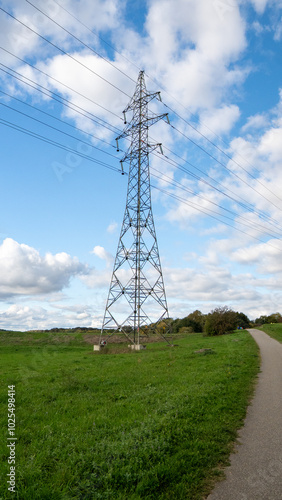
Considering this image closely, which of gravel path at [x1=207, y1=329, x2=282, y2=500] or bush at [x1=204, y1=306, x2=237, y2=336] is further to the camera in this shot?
bush at [x1=204, y1=306, x2=237, y2=336]

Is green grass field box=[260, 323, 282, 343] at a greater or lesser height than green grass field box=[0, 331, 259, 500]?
lesser

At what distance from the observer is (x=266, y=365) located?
17.1 m

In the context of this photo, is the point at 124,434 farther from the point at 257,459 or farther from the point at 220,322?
the point at 220,322

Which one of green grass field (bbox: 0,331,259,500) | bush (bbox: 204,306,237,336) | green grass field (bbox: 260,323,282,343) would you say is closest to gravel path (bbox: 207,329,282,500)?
green grass field (bbox: 0,331,259,500)

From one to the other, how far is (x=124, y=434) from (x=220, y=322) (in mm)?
43191

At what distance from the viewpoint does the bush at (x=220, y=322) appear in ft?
155

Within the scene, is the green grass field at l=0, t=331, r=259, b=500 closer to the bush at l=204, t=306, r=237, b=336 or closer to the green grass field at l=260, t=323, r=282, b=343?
the green grass field at l=260, t=323, r=282, b=343

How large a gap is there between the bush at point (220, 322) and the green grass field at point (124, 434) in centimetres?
3461

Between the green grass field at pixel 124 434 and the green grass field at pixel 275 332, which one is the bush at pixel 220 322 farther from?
the green grass field at pixel 124 434

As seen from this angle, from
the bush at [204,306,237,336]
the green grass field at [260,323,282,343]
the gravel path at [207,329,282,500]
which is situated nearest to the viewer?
the gravel path at [207,329,282,500]

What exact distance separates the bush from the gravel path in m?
38.3

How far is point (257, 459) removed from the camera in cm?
587

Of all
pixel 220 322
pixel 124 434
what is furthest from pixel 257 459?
pixel 220 322

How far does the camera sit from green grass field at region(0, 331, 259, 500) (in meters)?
4.88
